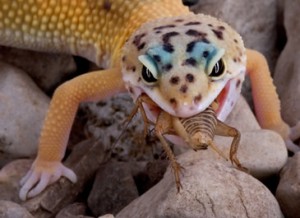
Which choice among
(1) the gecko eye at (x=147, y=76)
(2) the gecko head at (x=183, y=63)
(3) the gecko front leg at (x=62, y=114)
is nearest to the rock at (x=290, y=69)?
(2) the gecko head at (x=183, y=63)

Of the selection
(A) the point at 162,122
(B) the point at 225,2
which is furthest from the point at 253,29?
(A) the point at 162,122

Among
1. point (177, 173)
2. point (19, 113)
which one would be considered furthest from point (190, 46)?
point (19, 113)

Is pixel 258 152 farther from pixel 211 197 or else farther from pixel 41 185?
pixel 41 185

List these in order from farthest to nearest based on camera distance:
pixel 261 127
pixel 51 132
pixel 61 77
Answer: pixel 61 77 → pixel 261 127 → pixel 51 132

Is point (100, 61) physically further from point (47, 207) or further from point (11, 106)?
point (47, 207)

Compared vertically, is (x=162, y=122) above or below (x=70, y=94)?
above

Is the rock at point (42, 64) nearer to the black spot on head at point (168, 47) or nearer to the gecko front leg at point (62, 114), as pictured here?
the gecko front leg at point (62, 114)
